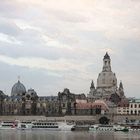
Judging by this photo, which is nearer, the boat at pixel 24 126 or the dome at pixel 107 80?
the boat at pixel 24 126

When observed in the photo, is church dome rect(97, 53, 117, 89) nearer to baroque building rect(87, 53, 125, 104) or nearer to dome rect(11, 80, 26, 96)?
baroque building rect(87, 53, 125, 104)

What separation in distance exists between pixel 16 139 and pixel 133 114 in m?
79.7

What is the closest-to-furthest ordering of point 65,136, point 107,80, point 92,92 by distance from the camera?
point 65,136 < point 107,80 < point 92,92

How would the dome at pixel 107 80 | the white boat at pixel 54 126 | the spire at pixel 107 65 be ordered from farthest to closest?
the spire at pixel 107 65 → the dome at pixel 107 80 → the white boat at pixel 54 126

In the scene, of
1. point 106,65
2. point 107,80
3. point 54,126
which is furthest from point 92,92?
point 54,126

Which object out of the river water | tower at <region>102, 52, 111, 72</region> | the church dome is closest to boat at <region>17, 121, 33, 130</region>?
the river water

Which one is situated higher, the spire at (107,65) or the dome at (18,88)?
the spire at (107,65)

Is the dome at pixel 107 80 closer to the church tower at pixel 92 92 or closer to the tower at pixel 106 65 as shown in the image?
the tower at pixel 106 65

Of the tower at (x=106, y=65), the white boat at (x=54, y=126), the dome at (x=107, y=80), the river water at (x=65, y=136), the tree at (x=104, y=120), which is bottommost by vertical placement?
the river water at (x=65, y=136)

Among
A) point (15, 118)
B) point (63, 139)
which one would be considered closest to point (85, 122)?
point (15, 118)

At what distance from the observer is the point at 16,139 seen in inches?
2825

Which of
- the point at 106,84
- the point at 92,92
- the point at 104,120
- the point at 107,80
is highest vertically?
the point at 107,80

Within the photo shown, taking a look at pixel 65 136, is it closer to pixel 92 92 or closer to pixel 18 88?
pixel 18 88

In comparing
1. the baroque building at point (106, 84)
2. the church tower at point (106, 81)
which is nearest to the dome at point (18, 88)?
the baroque building at point (106, 84)
